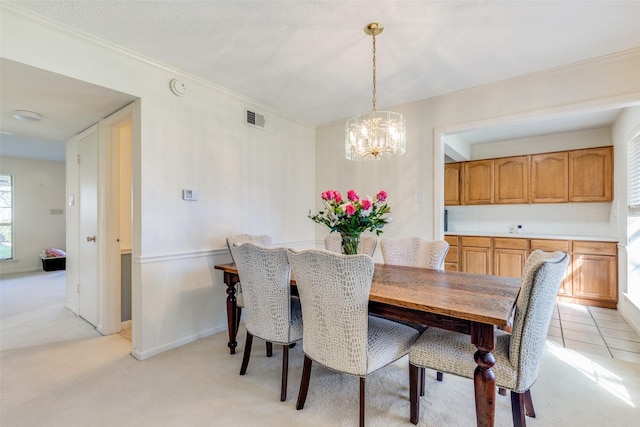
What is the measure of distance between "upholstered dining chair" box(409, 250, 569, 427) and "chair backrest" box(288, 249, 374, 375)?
37cm

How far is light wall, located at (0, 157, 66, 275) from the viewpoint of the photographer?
6.09 metres

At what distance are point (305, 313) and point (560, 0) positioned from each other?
2398mm

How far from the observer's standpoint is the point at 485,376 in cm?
126

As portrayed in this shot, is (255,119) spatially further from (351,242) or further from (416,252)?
(416,252)

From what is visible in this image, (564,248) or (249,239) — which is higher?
(249,239)

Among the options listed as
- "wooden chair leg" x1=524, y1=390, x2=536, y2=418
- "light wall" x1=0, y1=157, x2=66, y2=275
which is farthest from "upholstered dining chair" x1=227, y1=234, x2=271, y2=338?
"light wall" x1=0, y1=157, x2=66, y2=275

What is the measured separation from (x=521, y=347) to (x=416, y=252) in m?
1.28

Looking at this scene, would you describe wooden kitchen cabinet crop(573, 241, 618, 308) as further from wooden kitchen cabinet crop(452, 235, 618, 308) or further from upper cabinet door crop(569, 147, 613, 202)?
upper cabinet door crop(569, 147, 613, 202)

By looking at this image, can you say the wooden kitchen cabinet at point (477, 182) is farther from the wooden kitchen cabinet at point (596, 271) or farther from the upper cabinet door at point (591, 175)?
the wooden kitchen cabinet at point (596, 271)

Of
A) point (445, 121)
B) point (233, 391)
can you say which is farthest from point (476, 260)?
point (233, 391)

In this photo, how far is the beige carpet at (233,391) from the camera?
1647 millimetres

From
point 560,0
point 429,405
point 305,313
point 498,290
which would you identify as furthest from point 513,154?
point 305,313

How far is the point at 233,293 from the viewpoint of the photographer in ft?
8.04

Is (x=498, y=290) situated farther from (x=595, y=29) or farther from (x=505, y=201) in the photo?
(x=505, y=201)
